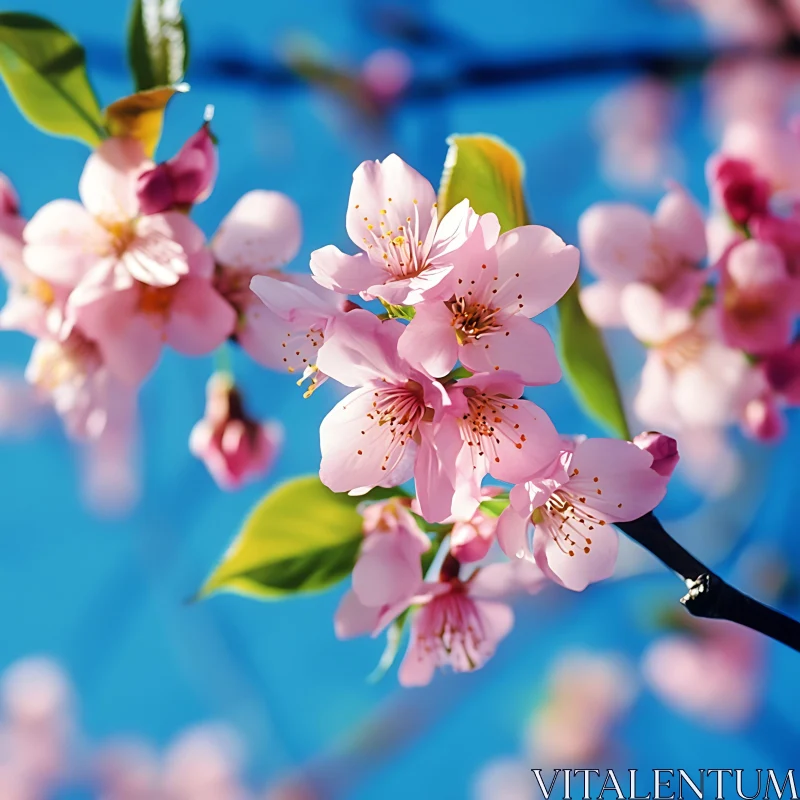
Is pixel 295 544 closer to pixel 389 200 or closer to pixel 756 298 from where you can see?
pixel 389 200

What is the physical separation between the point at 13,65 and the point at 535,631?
1192 mm

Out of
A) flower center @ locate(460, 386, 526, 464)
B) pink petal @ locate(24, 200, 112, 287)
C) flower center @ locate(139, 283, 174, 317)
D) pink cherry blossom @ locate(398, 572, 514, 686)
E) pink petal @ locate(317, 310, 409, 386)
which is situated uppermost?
pink petal @ locate(317, 310, 409, 386)

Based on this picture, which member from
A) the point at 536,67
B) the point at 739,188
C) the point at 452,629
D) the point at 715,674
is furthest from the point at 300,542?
the point at 715,674

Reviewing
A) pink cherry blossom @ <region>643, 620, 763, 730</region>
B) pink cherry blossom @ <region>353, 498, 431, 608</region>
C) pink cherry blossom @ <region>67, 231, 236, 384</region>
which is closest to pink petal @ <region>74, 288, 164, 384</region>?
pink cherry blossom @ <region>67, 231, 236, 384</region>

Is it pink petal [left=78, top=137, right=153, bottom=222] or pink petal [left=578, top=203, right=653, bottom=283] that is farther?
pink petal [left=578, top=203, right=653, bottom=283]

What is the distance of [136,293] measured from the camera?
63 cm

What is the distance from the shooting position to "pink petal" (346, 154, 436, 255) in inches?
20.0

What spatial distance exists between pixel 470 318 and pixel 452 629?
24cm

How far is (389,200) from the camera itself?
52 centimetres

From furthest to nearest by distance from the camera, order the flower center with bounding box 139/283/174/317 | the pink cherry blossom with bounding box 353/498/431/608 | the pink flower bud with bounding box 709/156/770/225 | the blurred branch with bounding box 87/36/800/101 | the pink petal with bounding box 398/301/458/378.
Result: the blurred branch with bounding box 87/36/800/101, the pink flower bud with bounding box 709/156/770/225, the flower center with bounding box 139/283/174/317, the pink cherry blossom with bounding box 353/498/431/608, the pink petal with bounding box 398/301/458/378

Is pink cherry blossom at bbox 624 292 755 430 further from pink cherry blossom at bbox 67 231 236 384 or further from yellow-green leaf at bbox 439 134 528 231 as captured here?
pink cherry blossom at bbox 67 231 236 384

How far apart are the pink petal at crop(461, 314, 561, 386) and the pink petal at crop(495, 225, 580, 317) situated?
1cm

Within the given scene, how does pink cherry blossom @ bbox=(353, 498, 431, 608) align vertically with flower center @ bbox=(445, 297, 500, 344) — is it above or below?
below

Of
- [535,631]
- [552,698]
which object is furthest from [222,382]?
[552,698]
